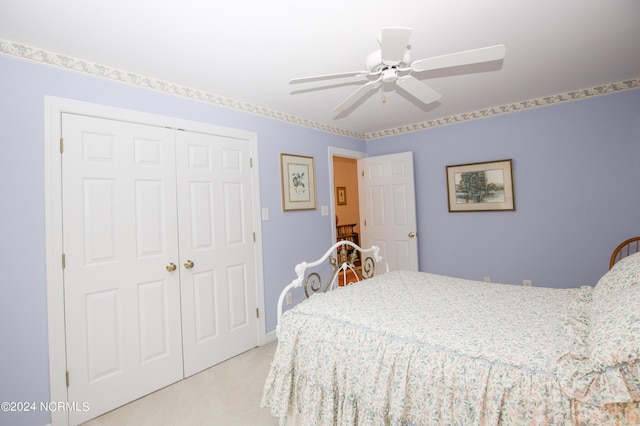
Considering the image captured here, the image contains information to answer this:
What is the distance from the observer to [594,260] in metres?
3.31

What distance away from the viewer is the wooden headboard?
9.74ft

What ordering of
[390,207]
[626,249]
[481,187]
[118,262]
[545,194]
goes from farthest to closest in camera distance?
[390,207]
[481,187]
[545,194]
[626,249]
[118,262]

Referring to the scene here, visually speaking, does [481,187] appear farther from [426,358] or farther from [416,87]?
[426,358]

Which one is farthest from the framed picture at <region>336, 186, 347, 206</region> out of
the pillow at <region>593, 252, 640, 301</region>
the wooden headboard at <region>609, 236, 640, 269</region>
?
the pillow at <region>593, 252, 640, 301</region>

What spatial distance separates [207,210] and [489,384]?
2.46 metres

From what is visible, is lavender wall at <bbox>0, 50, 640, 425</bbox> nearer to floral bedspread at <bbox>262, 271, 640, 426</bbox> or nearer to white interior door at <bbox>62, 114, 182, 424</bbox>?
white interior door at <bbox>62, 114, 182, 424</bbox>

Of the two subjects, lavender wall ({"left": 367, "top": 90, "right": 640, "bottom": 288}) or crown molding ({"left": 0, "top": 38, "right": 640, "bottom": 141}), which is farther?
lavender wall ({"left": 367, "top": 90, "right": 640, "bottom": 288})

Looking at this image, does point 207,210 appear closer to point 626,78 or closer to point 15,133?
point 15,133

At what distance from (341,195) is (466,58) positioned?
5.63 meters

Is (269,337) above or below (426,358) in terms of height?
below

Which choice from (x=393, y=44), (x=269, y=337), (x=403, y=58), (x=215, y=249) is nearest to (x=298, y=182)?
(x=215, y=249)

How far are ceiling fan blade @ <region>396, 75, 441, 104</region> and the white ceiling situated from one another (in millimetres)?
332

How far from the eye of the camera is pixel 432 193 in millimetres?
4301

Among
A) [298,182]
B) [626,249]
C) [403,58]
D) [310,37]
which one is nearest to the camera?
[403,58]
